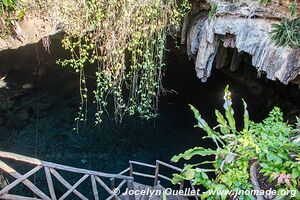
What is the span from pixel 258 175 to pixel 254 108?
5393mm

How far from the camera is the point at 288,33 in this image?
3229 mm

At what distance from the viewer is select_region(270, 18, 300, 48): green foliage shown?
3.23 meters

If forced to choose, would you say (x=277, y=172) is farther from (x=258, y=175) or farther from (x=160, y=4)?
(x=160, y=4)

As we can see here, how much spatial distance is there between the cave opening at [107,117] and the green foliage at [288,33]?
9.67 feet

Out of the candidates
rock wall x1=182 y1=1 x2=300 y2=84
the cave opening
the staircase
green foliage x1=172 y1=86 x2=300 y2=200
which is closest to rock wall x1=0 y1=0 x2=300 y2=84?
rock wall x1=182 y1=1 x2=300 y2=84

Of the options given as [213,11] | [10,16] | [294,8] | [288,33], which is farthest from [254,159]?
[10,16]

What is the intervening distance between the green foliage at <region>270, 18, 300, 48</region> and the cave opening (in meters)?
2.95

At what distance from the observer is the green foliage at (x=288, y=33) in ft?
10.6

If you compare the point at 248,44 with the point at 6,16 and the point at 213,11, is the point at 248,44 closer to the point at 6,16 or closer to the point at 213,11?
the point at 213,11

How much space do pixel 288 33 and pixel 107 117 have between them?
444 cm

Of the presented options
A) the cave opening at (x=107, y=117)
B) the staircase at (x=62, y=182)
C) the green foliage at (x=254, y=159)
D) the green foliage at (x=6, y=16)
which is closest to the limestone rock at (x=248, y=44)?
the green foliage at (x=254, y=159)

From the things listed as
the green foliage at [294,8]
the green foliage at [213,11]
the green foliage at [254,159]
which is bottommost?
the green foliage at [254,159]

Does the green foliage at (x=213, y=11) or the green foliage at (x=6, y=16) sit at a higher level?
the green foliage at (x=213, y=11)

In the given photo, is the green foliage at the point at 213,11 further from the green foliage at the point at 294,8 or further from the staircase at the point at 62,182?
the staircase at the point at 62,182
